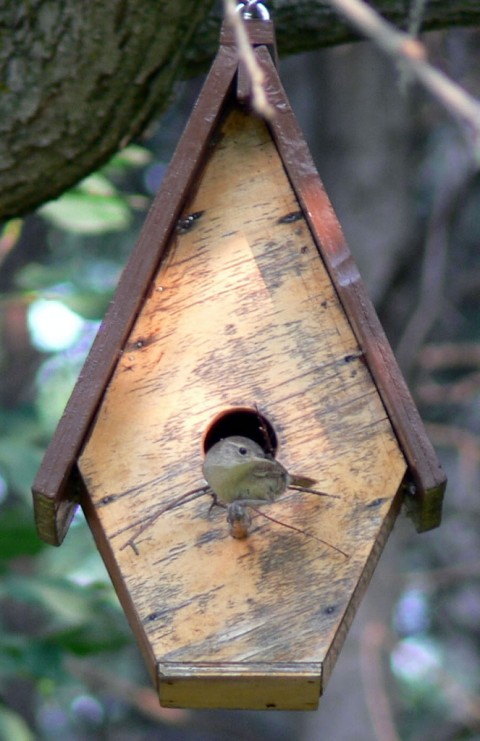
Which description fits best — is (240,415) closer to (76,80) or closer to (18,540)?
(76,80)

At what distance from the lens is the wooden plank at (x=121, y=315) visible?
2004mm

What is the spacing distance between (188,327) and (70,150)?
518 millimetres

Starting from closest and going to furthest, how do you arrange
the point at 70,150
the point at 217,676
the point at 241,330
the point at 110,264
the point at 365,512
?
1. the point at 217,676
2. the point at 365,512
3. the point at 241,330
4. the point at 70,150
5. the point at 110,264

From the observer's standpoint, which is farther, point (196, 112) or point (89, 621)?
point (89, 621)

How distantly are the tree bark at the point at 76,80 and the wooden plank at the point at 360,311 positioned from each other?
0.35 meters

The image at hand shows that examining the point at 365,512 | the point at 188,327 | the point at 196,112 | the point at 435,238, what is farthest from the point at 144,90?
the point at 435,238

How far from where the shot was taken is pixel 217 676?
6.05 ft

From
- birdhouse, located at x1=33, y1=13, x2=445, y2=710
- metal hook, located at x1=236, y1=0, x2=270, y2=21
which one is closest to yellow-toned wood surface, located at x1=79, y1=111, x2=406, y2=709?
birdhouse, located at x1=33, y1=13, x2=445, y2=710

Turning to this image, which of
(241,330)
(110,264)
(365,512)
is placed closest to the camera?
(365,512)

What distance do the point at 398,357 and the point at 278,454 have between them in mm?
3215

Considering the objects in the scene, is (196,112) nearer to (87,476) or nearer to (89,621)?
(87,476)

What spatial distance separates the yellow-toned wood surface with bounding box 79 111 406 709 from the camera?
6.24 ft

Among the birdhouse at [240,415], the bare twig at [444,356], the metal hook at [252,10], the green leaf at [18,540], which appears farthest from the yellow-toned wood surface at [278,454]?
the bare twig at [444,356]

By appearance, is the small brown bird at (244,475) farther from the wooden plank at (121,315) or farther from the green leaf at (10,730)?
the green leaf at (10,730)
